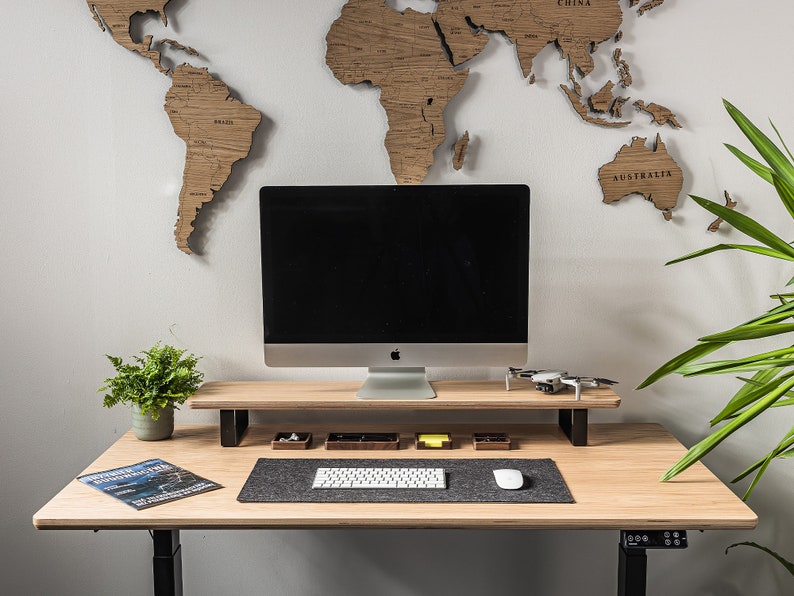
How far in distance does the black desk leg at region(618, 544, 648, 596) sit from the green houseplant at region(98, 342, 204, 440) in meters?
1.13

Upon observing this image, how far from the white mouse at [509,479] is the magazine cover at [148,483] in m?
0.62

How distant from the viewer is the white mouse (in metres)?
1.64

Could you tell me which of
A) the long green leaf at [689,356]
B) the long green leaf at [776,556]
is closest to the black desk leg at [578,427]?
the long green leaf at [689,356]

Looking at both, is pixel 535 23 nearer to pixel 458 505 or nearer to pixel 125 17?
pixel 125 17

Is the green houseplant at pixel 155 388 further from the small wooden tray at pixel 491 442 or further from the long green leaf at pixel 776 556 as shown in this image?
the long green leaf at pixel 776 556

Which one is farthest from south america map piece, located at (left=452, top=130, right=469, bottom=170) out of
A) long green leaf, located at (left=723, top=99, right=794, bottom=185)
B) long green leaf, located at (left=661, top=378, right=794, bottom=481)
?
long green leaf, located at (left=661, top=378, right=794, bottom=481)

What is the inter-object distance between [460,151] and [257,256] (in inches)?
25.3

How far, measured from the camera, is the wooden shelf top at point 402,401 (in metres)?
1.89

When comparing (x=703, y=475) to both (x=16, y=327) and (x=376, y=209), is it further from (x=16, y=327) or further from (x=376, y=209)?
(x=16, y=327)

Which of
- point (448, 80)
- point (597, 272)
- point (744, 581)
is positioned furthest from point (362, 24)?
point (744, 581)

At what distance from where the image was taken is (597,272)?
7.04 ft

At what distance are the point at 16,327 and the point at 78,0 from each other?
0.94 meters

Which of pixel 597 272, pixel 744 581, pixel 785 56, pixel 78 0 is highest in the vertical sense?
pixel 78 0

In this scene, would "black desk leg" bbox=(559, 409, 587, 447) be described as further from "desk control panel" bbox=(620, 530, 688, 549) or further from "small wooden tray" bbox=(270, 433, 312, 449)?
"small wooden tray" bbox=(270, 433, 312, 449)
